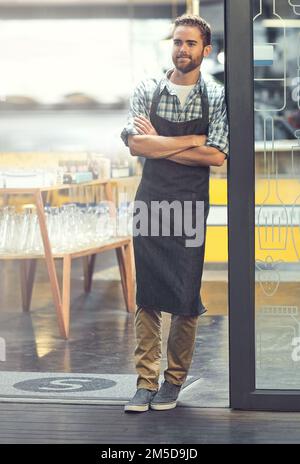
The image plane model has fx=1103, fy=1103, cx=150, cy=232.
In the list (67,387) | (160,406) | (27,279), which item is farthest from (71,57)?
(160,406)

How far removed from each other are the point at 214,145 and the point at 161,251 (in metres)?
0.54

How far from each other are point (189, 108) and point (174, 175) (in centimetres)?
A: 31

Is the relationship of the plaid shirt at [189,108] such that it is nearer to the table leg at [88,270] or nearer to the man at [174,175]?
the man at [174,175]

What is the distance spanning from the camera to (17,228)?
7.13 meters

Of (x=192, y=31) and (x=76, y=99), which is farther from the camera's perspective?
(x=76, y=99)

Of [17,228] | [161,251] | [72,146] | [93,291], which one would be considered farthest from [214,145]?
[72,146]

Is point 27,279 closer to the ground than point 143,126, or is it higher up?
closer to the ground

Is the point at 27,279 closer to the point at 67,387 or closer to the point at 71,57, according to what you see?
the point at 67,387

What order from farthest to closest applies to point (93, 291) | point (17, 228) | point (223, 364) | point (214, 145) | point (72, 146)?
point (72, 146) < point (93, 291) < point (17, 228) < point (223, 364) < point (214, 145)

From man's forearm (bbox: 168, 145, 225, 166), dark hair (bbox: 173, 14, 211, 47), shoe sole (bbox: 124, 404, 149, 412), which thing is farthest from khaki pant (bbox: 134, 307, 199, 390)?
dark hair (bbox: 173, 14, 211, 47)

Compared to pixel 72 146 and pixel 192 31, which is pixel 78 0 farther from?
pixel 192 31

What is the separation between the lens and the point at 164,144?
16.0 feet

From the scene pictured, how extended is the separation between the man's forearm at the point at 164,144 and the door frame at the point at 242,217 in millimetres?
180

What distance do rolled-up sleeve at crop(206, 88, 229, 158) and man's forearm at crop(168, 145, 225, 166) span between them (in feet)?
0.08
